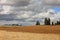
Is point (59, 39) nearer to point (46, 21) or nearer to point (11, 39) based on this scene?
point (11, 39)

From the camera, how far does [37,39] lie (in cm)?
2297

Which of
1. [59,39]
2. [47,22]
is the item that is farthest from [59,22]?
[59,39]

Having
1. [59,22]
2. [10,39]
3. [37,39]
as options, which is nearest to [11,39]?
[10,39]

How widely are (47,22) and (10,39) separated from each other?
169 feet

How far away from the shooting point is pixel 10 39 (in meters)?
23.4

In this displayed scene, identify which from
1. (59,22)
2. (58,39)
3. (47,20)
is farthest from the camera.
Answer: (47,20)

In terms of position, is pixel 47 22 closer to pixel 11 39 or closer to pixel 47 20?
pixel 47 20

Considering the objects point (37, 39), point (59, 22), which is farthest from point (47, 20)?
point (37, 39)

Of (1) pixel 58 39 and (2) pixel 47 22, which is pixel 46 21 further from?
(1) pixel 58 39

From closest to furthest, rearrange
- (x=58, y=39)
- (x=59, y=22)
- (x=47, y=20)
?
(x=58, y=39) → (x=59, y=22) → (x=47, y=20)

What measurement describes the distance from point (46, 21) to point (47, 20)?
1.12m

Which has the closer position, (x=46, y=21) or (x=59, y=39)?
(x=59, y=39)

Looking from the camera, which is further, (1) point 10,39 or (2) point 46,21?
(2) point 46,21

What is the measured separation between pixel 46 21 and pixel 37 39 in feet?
174
